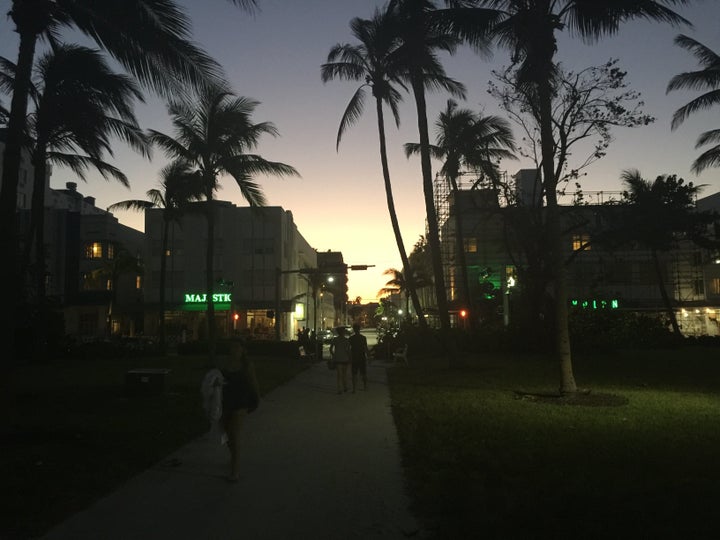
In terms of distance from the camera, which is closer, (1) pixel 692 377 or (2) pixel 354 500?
(2) pixel 354 500

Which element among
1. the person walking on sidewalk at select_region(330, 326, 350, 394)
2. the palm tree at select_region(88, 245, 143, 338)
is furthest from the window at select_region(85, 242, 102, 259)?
the person walking on sidewalk at select_region(330, 326, 350, 394)

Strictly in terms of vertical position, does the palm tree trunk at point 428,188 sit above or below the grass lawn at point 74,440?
above

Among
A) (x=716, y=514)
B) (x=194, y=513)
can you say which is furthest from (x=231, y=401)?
(x=716, y=514)

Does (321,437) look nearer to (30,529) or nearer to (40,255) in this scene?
(30,529)

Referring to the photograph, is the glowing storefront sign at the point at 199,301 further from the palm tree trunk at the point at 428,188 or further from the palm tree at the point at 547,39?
the palm tree at the point at 547,39

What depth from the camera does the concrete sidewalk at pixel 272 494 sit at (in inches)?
193

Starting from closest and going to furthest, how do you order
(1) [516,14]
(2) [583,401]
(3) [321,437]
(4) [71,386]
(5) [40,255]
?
(3) [321,437] < (2) [583,401] < (1) [516,14] < (4) [71,386] < (5) [40,255]

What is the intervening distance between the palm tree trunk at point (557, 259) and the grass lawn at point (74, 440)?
7300 millimetres

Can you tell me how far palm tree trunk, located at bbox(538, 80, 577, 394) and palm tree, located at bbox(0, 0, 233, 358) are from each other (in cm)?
814

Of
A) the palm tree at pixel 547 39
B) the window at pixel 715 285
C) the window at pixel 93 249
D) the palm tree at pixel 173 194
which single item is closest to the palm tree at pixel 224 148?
the palm tree at pixel 173 194

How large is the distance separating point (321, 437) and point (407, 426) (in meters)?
1.53

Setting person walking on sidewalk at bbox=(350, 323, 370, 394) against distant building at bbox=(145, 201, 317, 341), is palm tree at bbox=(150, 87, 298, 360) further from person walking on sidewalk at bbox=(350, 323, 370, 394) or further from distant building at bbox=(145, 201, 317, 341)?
distant building at bbox=(145, 201, 317, 341)

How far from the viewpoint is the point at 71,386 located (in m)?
15.5

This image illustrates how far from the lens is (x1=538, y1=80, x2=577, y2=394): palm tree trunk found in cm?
1288
